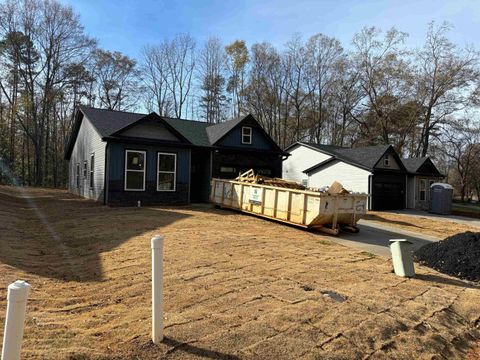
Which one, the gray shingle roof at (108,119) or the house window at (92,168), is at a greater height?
the gray shingle roof at (108,119)

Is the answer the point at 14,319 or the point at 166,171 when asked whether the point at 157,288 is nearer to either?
the point at 14,319

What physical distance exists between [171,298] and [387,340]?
2792mm

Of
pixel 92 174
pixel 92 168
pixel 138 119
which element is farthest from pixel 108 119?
pixel 138 119

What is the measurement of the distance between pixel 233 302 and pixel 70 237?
6.78 meters

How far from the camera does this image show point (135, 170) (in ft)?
58.7

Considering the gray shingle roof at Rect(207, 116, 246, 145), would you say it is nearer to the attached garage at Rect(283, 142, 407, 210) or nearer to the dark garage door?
the attached garage at Rect(283, 142, 407, 210)

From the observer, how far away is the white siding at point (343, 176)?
26469 millimetres

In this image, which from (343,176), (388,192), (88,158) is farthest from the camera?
(343,176)

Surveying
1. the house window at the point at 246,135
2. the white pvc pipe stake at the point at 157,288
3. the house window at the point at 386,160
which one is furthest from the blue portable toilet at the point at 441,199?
the white pvc pipe stake at the point at 157,288

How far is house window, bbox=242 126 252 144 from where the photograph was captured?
2256cm

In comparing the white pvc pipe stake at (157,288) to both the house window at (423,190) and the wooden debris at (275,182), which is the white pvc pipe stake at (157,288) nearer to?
the wooden debris at (275,182)

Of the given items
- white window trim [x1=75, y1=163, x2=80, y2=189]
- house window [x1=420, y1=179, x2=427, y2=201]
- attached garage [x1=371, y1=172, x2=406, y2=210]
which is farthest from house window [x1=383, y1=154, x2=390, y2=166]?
white window trim [x1=75, y1=163, x2=80, y2=189]

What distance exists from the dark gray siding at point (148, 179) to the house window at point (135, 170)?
16cm

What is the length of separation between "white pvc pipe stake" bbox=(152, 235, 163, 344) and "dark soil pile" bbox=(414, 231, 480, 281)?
728 centimetres
